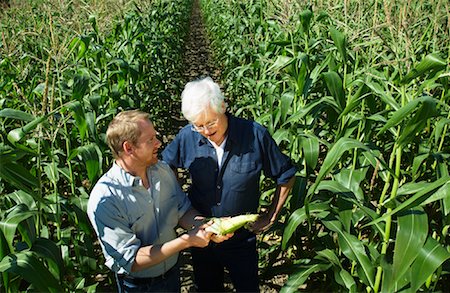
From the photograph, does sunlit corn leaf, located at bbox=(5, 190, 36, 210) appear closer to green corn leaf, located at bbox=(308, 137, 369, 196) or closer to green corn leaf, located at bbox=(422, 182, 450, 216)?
green corn leaf, located at bbox=(308, 137, 369, 196)

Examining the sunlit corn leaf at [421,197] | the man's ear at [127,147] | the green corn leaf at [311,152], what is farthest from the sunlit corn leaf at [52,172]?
the sunlit corn leaf at [421,197]

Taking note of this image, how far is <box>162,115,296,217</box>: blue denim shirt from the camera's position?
9.66ft

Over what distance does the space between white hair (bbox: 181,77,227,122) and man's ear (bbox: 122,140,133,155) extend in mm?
426

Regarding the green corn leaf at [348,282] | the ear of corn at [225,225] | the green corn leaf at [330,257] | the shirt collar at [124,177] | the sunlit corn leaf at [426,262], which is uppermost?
the shirt collar at [124,177]

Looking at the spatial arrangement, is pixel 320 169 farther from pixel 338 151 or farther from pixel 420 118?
pixel 420 118

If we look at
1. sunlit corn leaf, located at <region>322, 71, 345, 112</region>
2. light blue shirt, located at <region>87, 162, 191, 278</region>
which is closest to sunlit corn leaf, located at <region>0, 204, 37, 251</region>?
Result: light blue shirt, located at <region>87, 162, 191, 278</region>

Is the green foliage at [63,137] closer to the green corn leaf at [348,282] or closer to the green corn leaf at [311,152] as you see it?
the green corn leaf at [311,152]

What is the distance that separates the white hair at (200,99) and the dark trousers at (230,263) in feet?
3.03

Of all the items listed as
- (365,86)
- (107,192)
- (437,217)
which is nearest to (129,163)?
(107,192)

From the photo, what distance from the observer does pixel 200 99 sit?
8.95ft

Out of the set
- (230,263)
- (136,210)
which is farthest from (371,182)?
(136,210)

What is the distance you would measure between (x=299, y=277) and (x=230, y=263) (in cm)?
49

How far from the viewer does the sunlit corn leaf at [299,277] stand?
2896mm

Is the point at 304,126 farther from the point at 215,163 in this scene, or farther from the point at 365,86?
the point at 215,163
